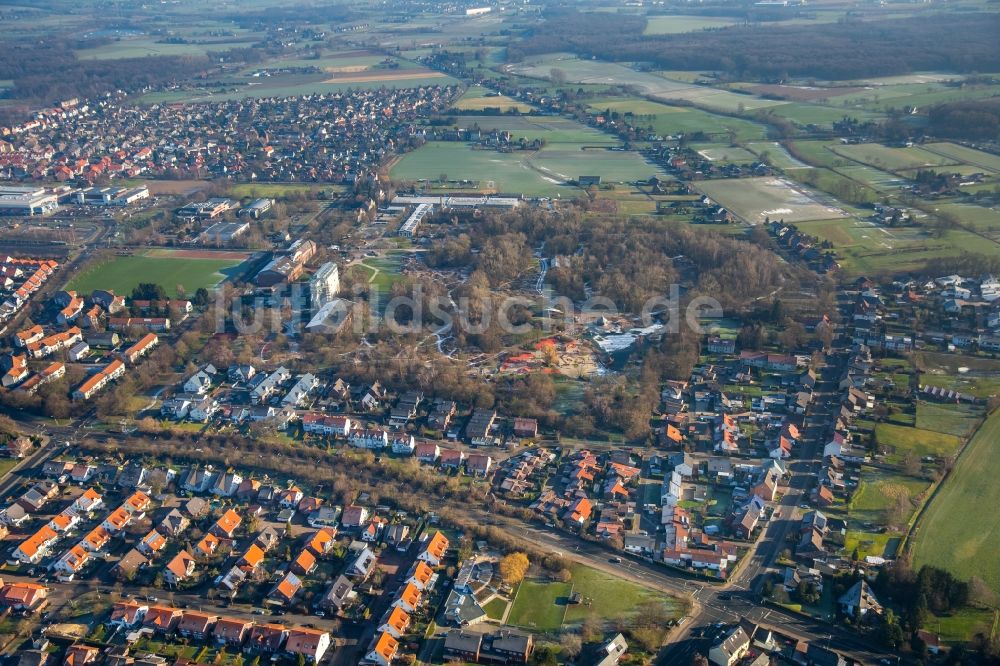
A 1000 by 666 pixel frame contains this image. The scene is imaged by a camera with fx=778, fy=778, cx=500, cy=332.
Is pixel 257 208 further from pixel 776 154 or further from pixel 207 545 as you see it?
pixel 776 154

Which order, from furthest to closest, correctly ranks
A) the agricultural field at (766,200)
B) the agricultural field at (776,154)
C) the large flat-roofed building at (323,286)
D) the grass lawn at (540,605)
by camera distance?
the agricultural field at (776,154) < the agricultural field at (766,200) < the large flat-roofed building at (323,286) < the grass lawn at (540,605)

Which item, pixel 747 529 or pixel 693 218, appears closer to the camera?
pixel 747 529

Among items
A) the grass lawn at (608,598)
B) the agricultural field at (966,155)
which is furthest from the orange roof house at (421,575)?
the agricultural field at (966,155)

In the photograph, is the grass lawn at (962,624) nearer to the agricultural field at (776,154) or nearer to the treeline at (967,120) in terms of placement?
the agricultural field at (776,154)

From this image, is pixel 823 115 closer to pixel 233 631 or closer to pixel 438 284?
pixel 438 284

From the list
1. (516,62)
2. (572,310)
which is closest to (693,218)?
(572,310)

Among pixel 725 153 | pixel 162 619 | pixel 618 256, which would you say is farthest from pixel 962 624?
pixel 725 153
